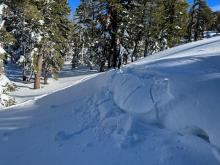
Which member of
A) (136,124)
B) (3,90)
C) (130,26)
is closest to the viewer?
(136,124)

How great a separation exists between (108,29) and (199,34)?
28.4m

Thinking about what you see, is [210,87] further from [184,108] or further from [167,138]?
[167,138]

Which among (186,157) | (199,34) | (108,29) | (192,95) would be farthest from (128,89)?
(199,34)

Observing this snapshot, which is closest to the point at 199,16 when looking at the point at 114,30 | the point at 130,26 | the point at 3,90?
the point at 130,26

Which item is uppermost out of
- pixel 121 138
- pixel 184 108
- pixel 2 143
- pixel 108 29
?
pixel 108 29

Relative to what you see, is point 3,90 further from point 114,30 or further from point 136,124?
point 114,30

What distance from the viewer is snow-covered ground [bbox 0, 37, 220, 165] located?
6.50 meters

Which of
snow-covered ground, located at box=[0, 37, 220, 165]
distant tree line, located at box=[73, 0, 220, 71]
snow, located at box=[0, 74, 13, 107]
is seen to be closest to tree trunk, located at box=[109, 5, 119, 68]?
distant tree line, located at box=[73, 0, 220, 71]

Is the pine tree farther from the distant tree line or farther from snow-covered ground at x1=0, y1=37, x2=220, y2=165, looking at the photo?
snow-covered ground at x1=0, y1=37, x2=220, y2=165

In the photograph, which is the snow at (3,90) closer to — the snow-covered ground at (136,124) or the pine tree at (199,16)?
the snow-covered ground at (136,124)

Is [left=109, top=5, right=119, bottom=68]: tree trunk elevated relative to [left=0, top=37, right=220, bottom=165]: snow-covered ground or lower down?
elevated

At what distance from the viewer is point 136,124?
7.83 metres

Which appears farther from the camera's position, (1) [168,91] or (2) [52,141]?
(2) [52,141]

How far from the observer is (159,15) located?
38.8 m
